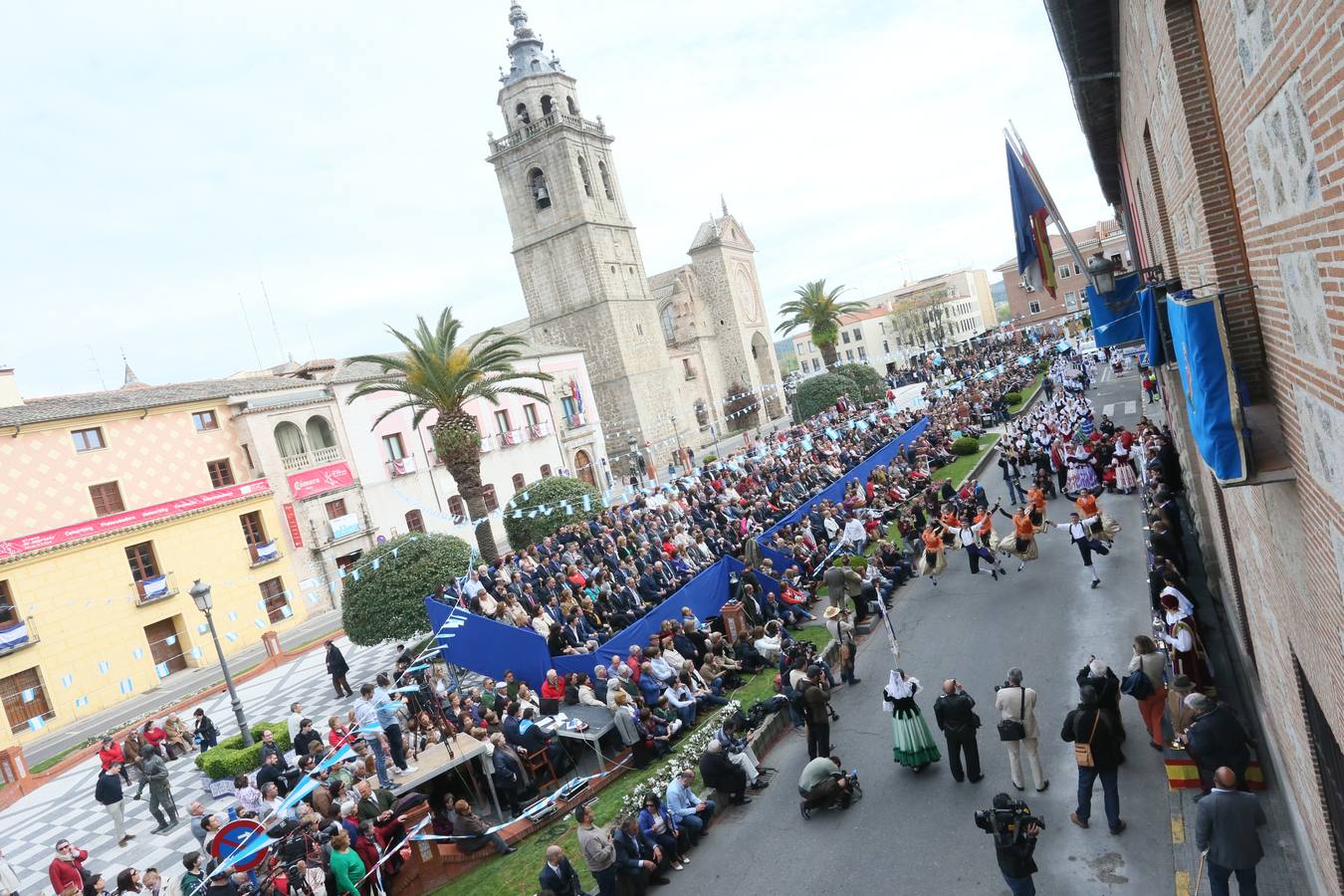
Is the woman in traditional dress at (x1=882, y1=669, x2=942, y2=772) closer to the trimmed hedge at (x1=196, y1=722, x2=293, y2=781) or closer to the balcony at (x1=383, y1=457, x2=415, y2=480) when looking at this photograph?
the trimmed hedge at (x1=196, y1=722, x2=293, y2=781)

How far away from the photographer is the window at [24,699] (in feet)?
80.0

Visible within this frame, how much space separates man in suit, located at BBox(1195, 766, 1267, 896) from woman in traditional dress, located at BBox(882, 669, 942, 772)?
160 inches

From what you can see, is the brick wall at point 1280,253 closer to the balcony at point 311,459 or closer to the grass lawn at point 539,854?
the grass lawn at point 539,854

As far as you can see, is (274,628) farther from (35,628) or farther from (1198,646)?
(1198,646)

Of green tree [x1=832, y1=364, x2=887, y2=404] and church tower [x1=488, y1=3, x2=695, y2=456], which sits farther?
green tree [x1=832, y1=364, x2=887, y2=404]

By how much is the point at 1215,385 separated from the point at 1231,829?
12.9 ft

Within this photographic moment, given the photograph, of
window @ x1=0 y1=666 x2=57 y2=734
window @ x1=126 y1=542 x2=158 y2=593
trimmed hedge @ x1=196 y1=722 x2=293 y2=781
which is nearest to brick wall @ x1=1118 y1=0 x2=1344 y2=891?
trimmed hedge @ x1=196 y1=722 x2=293 y2=781

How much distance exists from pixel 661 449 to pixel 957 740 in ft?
155

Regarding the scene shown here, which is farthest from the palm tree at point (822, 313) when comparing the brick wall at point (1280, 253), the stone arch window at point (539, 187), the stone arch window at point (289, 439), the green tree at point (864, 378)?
the brick wall at point (1280, 253)

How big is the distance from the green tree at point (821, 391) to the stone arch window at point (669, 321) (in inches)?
764

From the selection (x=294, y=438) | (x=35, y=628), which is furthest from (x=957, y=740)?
(x=294, y=438)

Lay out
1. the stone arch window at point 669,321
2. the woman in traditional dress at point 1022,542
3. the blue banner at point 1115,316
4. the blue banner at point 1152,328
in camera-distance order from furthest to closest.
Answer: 1. the stone arch window at point 669,321
2. the woman in traditional dress at point 1022,542
3. the blue banner at point 1115,316
4. the blue banner at point 1152,328

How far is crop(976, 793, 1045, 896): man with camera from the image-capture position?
7191mm

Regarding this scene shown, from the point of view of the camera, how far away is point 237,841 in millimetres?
10297
